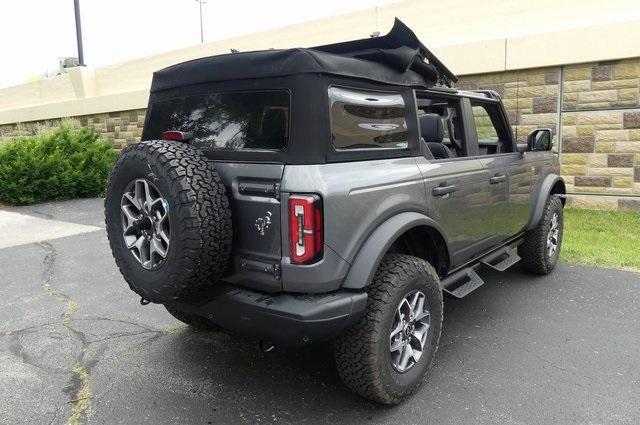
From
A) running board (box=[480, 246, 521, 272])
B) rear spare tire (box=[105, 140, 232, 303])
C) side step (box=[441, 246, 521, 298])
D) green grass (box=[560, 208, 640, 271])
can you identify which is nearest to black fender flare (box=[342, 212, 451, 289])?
rear spare tire (box=[105, 140, 232, 303])

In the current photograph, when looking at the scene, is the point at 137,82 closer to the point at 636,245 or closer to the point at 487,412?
the point at 636,245

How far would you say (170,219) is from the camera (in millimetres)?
2467

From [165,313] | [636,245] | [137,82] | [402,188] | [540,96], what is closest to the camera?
[402,188]

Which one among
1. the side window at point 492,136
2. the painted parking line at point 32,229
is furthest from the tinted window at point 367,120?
the painted parking line at point 32,229

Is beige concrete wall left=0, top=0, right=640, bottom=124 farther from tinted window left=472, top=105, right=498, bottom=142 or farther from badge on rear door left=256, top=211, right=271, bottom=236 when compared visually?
badge on rear door left=256, top=211, right=271, bottom=236

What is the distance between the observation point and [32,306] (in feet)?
14.9

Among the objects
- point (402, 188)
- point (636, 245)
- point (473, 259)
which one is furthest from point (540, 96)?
point (402, 188)

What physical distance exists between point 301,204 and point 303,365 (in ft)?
4.56

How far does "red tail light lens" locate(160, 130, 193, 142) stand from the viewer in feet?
9.73

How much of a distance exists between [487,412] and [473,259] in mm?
1367

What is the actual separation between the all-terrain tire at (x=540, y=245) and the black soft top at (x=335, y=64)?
2108 millimetres

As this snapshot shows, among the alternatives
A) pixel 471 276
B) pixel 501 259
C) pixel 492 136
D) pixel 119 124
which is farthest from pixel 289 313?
pixel 119 124

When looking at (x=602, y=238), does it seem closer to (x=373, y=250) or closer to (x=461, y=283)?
(x=461, y=283)

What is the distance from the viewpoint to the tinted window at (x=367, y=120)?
2705 mm
